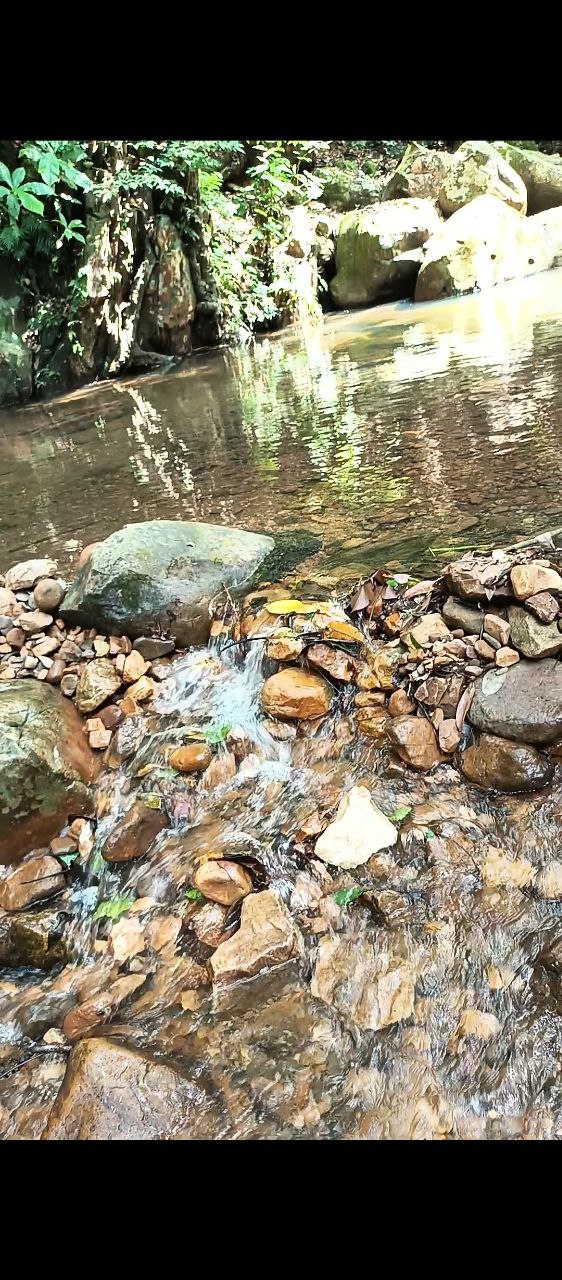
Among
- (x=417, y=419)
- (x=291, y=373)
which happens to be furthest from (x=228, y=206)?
(x=417, y=419)

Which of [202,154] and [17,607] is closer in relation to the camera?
[17,607]

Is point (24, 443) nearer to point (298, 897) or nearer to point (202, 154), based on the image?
point (298, 897)

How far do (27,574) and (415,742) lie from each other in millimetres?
2278

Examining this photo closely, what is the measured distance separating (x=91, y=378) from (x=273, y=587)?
10196 millimetres

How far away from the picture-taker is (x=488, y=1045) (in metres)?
1.63

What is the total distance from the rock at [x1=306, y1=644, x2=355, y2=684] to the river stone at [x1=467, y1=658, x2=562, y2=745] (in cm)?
53

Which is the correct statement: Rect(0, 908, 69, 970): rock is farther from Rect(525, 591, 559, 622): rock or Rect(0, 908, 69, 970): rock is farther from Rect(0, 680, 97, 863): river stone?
Rect(525, 591, 559, 622): rock

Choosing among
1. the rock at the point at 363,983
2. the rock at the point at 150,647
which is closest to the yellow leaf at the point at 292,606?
the rock at the point at 150,647

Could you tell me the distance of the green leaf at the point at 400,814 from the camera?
223 cm

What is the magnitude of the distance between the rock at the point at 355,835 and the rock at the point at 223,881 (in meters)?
0.26

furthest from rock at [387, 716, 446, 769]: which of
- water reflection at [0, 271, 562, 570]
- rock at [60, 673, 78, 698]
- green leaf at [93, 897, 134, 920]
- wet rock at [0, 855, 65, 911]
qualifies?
rock at [60, 673, 78, 698]

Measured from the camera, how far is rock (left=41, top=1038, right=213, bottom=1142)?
1520 millimetres

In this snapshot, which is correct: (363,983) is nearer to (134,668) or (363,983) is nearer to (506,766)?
(506,766)

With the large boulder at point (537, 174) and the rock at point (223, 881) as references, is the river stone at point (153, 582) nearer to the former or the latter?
the rock at point (223, 881)
